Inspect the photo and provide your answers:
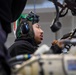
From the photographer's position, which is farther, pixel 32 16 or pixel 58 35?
pixel 58 35

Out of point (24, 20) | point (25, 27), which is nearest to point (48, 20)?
point (24, 20)

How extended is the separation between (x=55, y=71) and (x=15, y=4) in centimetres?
67

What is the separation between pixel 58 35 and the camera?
5.59 meters

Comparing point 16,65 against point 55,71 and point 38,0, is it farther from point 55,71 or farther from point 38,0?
point 38,0

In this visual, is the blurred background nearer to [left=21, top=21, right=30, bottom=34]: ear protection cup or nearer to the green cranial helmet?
the green cranial helmet

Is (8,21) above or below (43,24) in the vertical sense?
above

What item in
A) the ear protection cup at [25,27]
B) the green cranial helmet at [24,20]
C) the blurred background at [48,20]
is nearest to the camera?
the ear protection cup at [25,27]

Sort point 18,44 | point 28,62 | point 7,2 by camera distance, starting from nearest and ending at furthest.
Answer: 1. point 28,62
2. point 7,2
3. point 18,44

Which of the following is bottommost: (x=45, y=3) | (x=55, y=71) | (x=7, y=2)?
(x=45, y=3)

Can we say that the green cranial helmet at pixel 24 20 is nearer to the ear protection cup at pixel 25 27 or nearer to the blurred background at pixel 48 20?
the ear protection cup at pixel 25 27

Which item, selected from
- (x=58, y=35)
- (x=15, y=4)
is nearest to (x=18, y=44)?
(x=15, y=4)

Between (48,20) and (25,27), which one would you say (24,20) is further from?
(48,20)

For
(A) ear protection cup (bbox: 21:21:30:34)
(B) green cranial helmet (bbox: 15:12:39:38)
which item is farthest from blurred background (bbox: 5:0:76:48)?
(A) ear protection cup (bbox: 21:21:30:34)

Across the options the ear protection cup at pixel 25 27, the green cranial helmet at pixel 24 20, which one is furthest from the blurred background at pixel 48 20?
the ear protection cup at pixel 25 27
